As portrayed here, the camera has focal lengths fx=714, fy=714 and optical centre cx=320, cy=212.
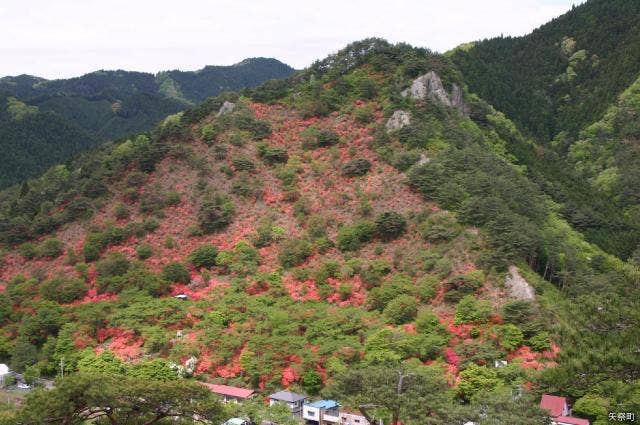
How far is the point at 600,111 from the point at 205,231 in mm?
79508

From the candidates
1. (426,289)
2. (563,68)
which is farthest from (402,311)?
(563,68)

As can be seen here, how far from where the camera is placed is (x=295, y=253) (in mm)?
50156

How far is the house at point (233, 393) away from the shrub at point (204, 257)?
45.6 feet

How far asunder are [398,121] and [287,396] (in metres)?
29.6

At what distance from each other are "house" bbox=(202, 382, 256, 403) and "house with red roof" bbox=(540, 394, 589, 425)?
15.5 meters

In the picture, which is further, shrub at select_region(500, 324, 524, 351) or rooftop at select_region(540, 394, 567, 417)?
shrub at select_region(500, 324, 524, 351)

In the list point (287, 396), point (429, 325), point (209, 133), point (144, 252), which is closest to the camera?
point (287, 396)

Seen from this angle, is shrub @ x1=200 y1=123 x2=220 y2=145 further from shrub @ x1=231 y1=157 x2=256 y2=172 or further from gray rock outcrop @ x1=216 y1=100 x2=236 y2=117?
shrub @ x1=231 y1=157 x2=256 y2=172

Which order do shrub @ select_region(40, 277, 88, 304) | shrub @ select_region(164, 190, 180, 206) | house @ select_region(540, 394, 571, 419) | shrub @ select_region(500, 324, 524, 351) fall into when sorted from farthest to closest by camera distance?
1. shrub @ select_region(164, 190, 180, 206)
2. shrub @ select_region(40, 277, 88, 304)
3. shrub @ select_region(500, 324, 524, 351)
4. house @ select_region(540, 394, 571, 419)

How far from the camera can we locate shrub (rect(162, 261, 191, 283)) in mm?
51156

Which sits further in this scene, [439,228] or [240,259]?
[240,259]

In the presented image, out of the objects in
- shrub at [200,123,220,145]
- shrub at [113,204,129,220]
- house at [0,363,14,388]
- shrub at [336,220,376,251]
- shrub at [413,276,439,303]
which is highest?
shrub at [200,123,220,145]

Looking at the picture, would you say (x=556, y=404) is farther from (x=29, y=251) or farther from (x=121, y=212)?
(x=29, y=251)

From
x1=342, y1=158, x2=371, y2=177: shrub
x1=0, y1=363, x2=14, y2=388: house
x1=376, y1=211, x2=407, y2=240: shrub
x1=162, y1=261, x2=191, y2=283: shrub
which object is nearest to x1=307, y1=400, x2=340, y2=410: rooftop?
x1=376, y1=211, x2=407, y2=240: shrub
